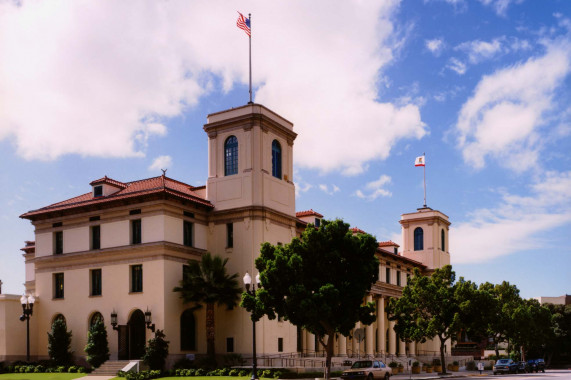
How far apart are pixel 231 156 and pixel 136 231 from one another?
376 inches

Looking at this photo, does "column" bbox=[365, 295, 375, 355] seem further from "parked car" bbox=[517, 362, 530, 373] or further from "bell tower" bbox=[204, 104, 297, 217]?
"bell tower" bbox=[204, 104, 297, 217]

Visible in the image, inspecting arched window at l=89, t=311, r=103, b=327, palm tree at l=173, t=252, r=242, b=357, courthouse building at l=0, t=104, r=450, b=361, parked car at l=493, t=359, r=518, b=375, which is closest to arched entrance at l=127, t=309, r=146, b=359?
courthouse building at l=0, t=104, r=450, b=361

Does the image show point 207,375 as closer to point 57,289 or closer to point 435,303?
point 57,289

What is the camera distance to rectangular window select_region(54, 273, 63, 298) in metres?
52.8

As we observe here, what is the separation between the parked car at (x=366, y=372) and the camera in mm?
40406

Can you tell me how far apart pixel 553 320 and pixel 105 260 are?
248 feet

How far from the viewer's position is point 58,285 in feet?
174

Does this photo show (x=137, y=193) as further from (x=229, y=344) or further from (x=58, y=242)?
(x=229, y=344)

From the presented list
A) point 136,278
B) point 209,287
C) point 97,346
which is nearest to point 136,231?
point 136,278

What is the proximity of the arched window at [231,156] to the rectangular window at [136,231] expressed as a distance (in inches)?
317

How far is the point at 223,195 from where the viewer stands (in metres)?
52.3

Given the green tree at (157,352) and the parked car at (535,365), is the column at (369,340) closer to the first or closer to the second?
the parked car at (535,365)

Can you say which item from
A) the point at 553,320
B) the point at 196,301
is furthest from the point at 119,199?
the point at 553,320

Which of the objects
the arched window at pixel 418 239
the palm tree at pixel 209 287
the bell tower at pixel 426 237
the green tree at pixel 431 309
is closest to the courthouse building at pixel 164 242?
the palm tree at pixel 209 287
